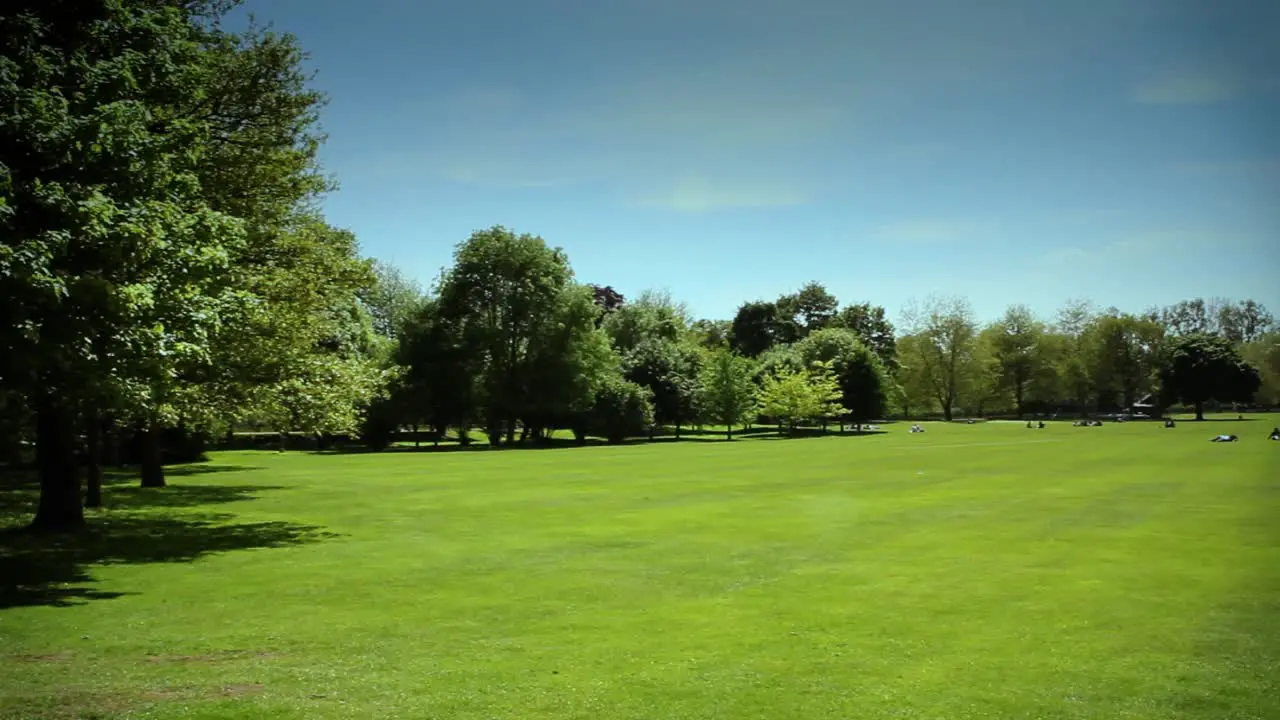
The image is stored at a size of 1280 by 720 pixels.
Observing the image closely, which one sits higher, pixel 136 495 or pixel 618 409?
pixel 618 409

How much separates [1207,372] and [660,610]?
129349 millimetres

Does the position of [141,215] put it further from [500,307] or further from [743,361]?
[743,361]

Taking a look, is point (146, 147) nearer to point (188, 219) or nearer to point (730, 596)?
point (188, 219)

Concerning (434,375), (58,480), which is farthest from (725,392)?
(58,480)

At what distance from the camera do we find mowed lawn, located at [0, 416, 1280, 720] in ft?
33.9

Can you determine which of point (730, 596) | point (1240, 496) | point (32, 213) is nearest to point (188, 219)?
point (32, 213)

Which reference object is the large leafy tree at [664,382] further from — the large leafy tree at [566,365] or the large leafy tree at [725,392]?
the large leafy tree at [566,365]

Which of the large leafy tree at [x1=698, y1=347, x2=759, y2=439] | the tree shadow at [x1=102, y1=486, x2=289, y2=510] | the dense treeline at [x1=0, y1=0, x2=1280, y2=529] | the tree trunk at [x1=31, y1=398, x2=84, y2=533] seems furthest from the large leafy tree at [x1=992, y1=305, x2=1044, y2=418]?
the tree trunk at [x1=31, y1=398, x2=84, y2=533]

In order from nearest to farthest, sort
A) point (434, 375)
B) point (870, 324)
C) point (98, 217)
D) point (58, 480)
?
1. point (98, 217)
2. point (58, 480)
3. point (434, 375)
4. point (870, 324)

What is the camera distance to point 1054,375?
145m

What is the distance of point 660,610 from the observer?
586 inches

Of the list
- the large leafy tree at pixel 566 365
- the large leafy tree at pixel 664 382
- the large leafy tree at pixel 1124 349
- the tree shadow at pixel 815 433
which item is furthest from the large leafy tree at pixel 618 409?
the large leafy tree at pixel 1124 349

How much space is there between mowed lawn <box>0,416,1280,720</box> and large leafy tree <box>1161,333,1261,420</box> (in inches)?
4035

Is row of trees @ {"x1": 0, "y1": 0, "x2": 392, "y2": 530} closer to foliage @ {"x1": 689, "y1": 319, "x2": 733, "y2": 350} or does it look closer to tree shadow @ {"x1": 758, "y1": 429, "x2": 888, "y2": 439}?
tree shadow @ {"x1": 758, "y1": 429, "x2": 888, "y2": 439}
